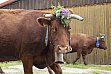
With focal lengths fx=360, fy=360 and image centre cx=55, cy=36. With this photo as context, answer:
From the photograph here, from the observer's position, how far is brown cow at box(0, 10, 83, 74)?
21.9 ft

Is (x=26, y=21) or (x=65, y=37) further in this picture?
(x=26, y=21)

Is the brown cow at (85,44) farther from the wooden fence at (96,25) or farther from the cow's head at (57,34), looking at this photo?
the cow's head at (57,34)

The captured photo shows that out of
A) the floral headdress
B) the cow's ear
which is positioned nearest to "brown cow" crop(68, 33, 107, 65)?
the cow's ear

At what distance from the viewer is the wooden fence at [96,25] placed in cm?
1948

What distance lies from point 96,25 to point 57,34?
13.4 m

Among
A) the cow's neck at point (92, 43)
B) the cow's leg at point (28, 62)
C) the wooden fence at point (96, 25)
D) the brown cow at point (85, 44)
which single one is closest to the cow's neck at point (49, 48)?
the cow's leg at point (28, 62)

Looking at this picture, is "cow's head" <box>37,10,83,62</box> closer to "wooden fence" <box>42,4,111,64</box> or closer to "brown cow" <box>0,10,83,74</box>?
"brown cow" <box>0,10,83,74</box>

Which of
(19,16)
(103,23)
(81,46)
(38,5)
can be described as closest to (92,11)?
(103,23)

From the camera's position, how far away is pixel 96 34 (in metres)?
20.0

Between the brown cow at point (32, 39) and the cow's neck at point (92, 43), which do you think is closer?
the brown cow at point (32, 39)

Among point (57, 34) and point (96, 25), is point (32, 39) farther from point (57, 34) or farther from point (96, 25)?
point (96, 25)

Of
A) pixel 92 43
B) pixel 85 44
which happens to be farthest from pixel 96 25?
pixel 85 44

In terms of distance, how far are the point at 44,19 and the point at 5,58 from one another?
4.31ft

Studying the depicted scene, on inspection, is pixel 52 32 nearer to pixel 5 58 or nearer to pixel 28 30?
pixel 28 30
